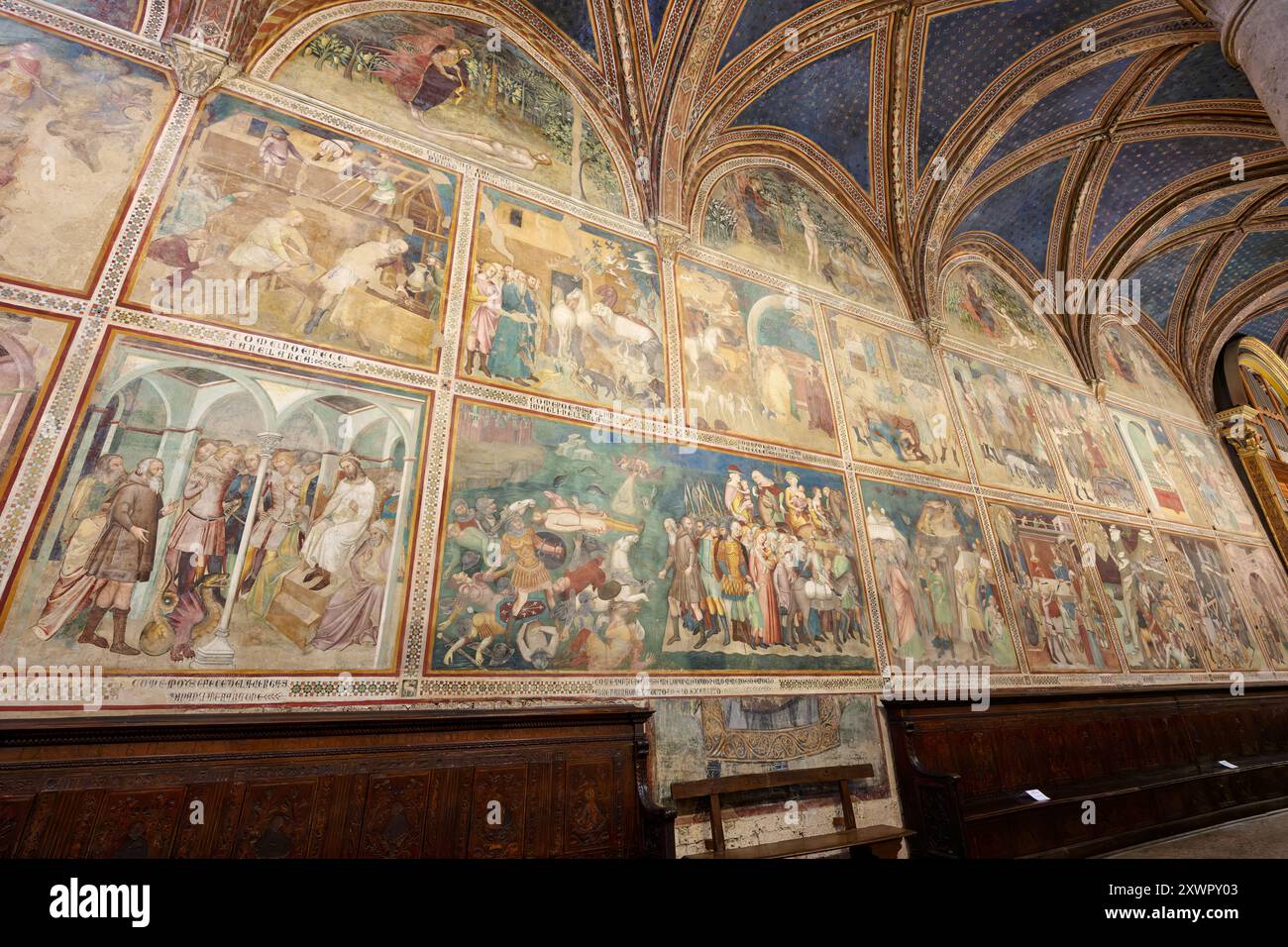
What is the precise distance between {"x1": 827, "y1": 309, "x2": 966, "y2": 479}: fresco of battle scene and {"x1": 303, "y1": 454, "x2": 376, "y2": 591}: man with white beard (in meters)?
5.81

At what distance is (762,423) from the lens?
7.30 meters

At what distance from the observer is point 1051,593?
8.61 meters

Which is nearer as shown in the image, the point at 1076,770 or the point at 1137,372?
the point at 1076,770

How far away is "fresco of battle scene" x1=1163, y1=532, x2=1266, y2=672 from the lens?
33.1ft

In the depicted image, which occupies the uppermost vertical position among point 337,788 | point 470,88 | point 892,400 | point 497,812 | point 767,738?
point 470,88

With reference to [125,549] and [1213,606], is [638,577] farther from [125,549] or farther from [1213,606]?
[1213,606]

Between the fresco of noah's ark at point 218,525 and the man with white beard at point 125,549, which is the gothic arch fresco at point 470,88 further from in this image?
the man with white beard at point 125,549

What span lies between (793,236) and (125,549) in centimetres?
894

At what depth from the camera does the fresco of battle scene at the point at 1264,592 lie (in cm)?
1100

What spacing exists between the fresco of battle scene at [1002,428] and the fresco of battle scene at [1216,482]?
5.09 meters

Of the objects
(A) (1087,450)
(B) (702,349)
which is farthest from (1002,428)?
(B) (702,349)
